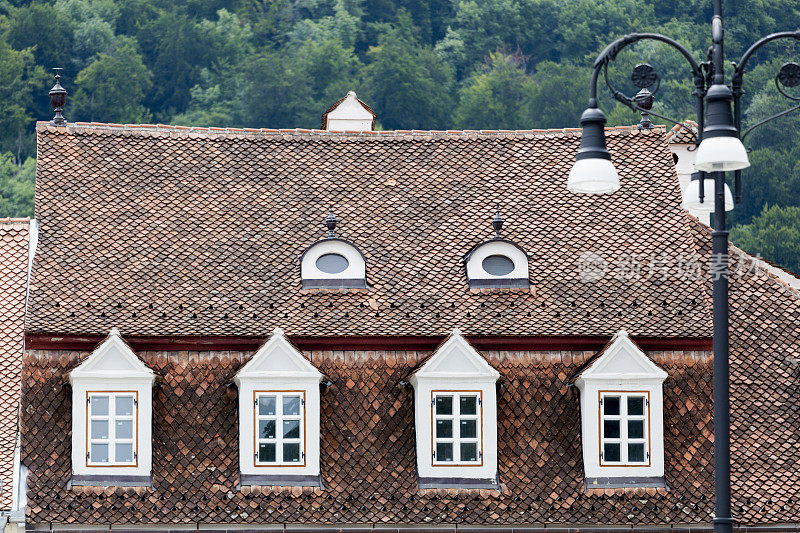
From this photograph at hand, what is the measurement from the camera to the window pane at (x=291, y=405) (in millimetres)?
31359

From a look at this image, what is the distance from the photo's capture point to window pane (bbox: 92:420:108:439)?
102 feet

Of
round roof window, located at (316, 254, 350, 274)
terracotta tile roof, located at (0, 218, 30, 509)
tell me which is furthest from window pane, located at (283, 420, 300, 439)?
terracotta tile roof, located at (0, 218, 30, 509)

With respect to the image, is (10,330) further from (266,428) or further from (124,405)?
(266,428)

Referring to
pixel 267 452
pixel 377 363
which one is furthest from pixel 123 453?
pixel 377 363

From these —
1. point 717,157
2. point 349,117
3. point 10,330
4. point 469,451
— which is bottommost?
point 469,451

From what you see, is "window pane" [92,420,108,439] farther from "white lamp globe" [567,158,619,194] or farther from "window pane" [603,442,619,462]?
"white lamp globe" [567,158,619,194]

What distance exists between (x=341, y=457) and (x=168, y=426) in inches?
127

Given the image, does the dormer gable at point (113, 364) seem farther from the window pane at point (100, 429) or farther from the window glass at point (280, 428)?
the window glass at point (280, 428)

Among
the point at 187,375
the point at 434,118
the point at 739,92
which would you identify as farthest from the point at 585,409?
the point at 434,118

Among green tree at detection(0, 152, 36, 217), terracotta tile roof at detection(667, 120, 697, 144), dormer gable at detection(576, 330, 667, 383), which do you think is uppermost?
green tree at detection(0, 152, 36, 217)

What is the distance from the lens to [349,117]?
40.2 meters

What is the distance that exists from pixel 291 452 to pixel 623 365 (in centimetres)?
630

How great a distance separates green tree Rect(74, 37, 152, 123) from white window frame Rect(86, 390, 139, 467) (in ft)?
225

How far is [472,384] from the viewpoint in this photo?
31422 mm
